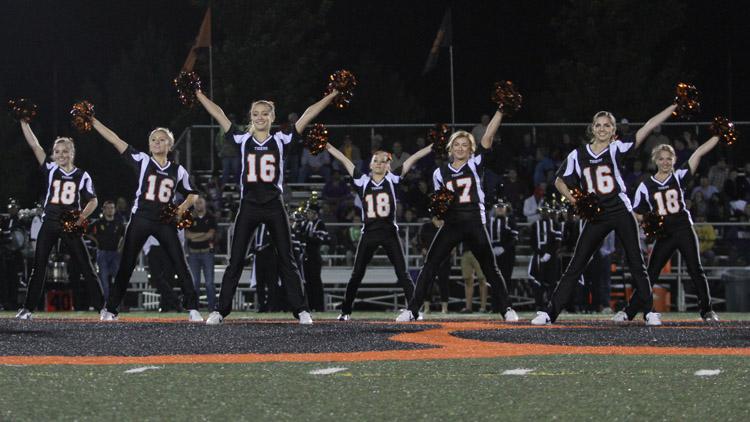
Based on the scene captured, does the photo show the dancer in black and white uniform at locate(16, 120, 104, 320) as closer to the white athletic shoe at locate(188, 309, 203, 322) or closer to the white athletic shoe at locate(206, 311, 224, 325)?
the white athletic shoe at locate(188, 309, 203, 322)

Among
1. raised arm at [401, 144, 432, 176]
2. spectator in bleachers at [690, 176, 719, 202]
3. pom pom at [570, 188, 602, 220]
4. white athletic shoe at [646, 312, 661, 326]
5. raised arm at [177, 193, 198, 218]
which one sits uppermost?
spectator in bleachers at [690, 176, 719, 202]

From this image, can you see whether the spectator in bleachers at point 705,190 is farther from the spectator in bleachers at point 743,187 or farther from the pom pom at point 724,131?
the pom pom at point 724,131

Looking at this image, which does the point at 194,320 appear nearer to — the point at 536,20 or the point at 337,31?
the point at 536,20

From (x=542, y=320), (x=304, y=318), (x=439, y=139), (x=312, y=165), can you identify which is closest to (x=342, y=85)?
(x=439, y=139)

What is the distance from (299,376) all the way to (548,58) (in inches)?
1534

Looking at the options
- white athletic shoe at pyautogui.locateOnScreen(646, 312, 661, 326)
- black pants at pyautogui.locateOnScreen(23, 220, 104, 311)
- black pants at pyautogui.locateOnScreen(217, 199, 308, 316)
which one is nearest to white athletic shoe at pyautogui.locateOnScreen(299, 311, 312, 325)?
black pants at pyautogui.locateOnScreen(217, 199, 308, 316)

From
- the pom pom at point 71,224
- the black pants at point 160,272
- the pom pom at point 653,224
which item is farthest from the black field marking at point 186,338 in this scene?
the black pants at point 160,272

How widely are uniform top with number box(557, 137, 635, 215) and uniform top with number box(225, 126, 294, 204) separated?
98.6 inches

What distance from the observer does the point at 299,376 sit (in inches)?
249

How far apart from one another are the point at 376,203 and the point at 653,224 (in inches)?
112

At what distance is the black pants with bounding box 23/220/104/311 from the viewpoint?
40.1ft

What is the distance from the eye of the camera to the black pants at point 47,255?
12211mm

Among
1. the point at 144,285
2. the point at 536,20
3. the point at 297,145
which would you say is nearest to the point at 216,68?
the point at 536,20

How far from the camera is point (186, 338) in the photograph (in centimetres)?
881
